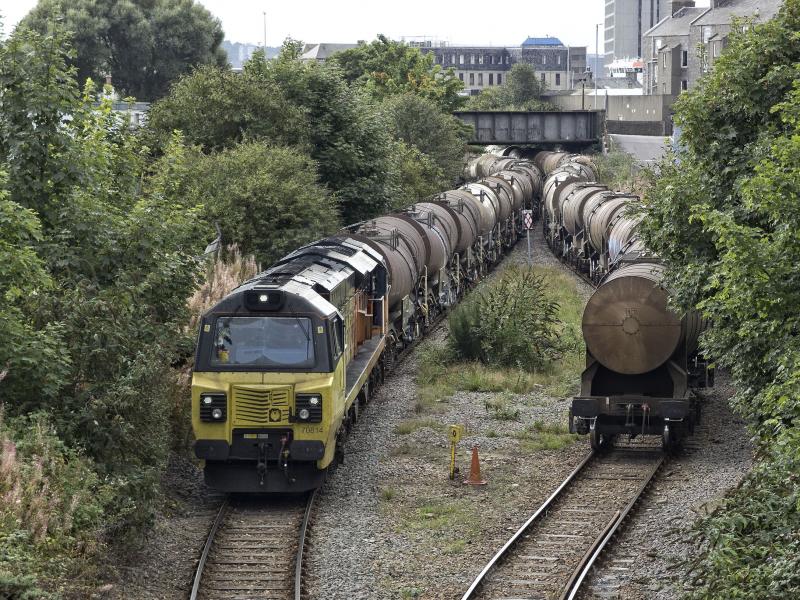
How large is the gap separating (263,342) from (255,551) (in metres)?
3.02

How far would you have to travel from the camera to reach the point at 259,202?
96.8 ft

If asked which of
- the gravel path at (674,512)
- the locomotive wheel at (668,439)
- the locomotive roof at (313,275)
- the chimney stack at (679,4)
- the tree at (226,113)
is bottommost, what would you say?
the gravel path at (674,512)

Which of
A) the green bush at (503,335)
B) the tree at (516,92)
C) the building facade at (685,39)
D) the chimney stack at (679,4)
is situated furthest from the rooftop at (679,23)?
the green bush at (503,335)

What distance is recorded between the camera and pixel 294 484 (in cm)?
1611

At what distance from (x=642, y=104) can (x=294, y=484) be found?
272ft

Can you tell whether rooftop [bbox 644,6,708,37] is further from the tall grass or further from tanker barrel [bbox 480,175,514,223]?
the tall grass

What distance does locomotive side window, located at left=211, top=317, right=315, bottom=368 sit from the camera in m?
15.8

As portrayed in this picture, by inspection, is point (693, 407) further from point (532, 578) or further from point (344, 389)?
point (532, 578)

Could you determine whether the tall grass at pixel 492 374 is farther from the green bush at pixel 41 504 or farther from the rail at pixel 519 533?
the green bush at pixel 41 504

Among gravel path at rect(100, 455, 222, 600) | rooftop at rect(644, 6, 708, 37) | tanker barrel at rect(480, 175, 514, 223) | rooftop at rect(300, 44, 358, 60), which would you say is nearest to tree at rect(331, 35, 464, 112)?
rooftop at rect(644, 6, 708, 37)

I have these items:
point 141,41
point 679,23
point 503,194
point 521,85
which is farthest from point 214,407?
point 521,85

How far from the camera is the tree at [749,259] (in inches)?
420

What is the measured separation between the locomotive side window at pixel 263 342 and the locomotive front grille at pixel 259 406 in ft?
1.24

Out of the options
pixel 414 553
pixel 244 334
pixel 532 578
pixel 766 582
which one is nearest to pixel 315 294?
pixel 244 334
